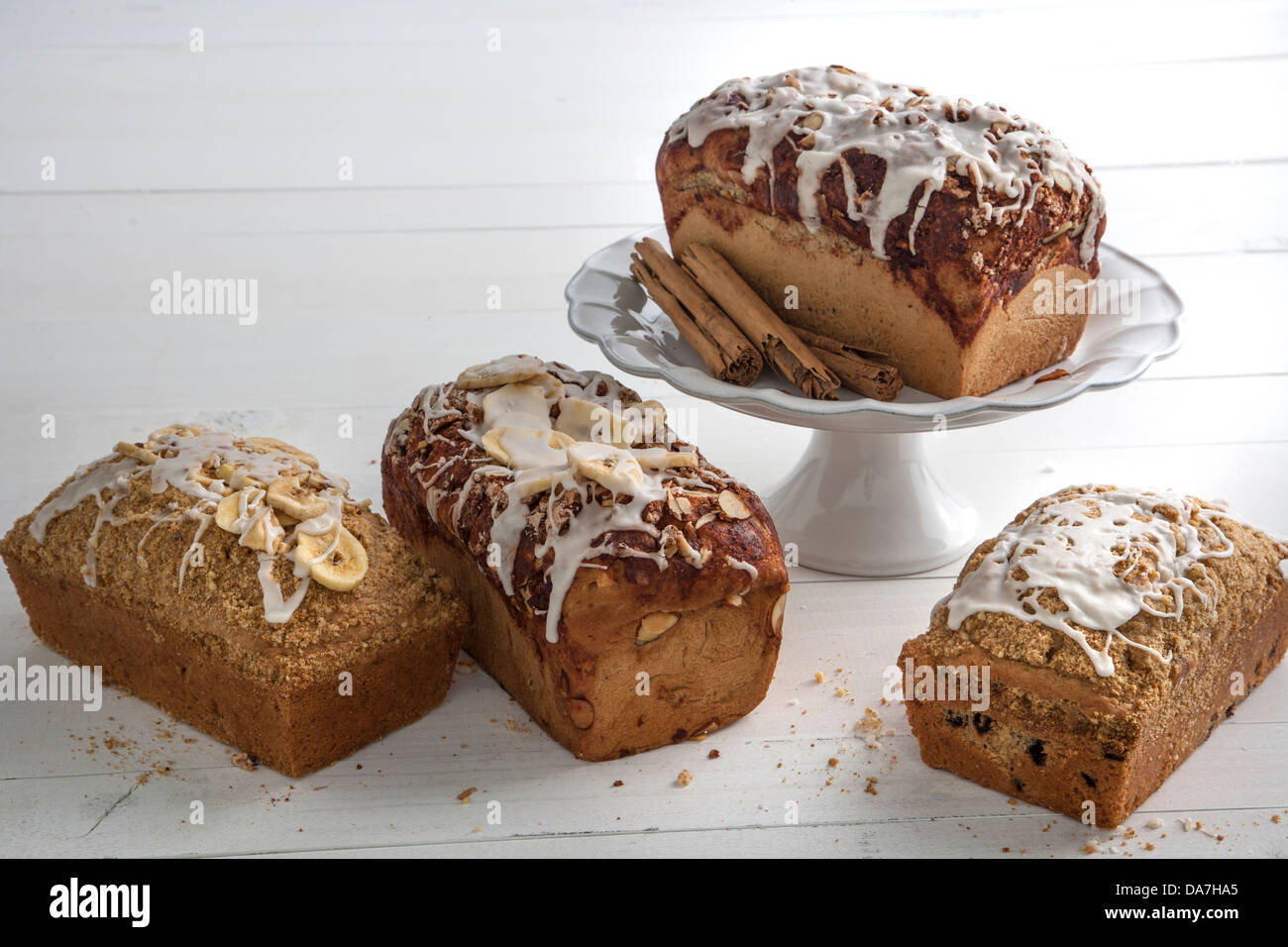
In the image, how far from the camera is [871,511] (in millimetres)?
3238

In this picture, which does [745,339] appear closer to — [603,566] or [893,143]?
[893,143]

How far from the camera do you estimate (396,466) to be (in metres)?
2.90

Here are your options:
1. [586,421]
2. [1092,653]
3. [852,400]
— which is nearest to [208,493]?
[586,421]

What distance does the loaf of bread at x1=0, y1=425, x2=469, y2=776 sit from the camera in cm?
251

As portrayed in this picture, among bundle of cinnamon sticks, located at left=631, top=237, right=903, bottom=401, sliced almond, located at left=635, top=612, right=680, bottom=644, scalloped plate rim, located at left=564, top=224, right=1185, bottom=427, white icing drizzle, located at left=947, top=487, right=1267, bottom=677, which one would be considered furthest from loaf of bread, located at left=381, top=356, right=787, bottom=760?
white icing drizzle, located at left=947, top=487, right=1267, bottom=677

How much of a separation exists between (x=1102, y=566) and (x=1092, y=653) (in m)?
0.21

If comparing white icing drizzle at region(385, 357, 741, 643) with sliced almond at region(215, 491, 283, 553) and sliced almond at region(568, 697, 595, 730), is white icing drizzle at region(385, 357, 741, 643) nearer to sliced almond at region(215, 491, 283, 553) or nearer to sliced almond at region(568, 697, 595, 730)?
sliced almond at region(568, 697, 595, 730)

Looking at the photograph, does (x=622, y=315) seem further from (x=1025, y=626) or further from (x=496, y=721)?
(x=1025, y=626)

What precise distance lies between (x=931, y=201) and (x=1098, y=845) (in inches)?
46.6

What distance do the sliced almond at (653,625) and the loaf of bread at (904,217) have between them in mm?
809

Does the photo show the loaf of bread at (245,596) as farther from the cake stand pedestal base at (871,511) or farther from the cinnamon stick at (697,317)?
the cake stand pedestal base at (871,511)

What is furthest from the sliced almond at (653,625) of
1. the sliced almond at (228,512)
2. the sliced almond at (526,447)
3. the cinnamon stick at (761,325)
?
the sliced almond at (228,512)

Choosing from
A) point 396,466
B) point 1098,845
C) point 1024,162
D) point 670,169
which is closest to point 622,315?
point 670,169

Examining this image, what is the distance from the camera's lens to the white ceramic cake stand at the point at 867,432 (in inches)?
116
